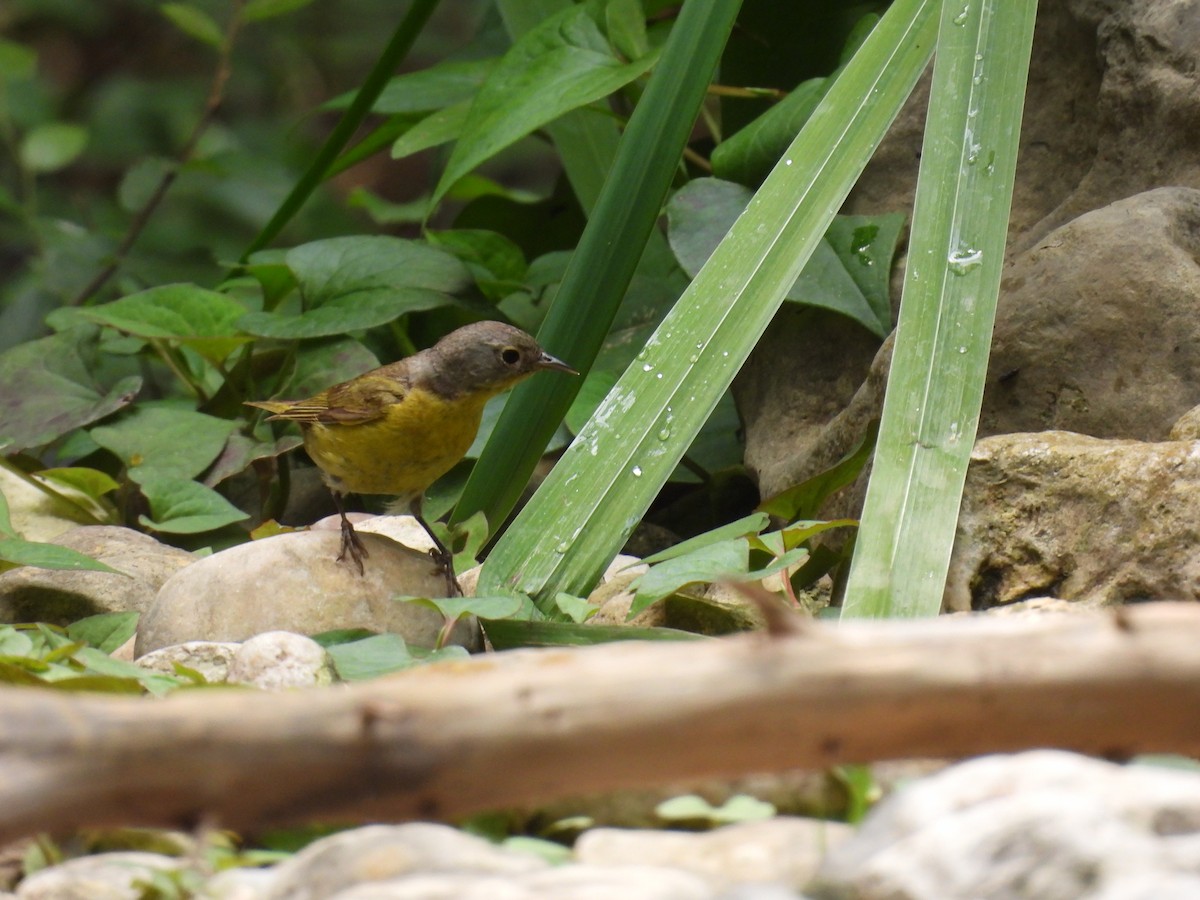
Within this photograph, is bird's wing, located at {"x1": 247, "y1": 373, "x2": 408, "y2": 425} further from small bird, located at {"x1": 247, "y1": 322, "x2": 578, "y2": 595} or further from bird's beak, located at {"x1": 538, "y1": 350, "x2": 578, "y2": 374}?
bird's beak, located at {"x1": 538, "y1": 350, "x2": 578, "y2": 374}

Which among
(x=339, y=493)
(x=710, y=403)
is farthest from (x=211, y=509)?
(x=710, y=403)

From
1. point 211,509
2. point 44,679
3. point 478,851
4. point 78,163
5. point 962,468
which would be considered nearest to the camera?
point 478,851

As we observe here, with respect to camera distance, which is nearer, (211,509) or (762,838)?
(762,838)

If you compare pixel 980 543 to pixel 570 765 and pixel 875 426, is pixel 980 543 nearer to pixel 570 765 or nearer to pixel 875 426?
pixel 875 426

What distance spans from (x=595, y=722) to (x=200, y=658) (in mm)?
1351

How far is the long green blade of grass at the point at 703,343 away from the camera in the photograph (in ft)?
9.74

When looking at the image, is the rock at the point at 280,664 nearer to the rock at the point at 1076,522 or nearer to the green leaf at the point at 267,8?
the rock at the point at 1076,522

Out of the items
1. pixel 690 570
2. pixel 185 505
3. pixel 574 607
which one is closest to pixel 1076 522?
pixel 690 570

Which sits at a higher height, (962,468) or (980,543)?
(962,468)

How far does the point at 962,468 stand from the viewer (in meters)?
2.66

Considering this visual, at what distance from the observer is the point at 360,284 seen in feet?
14.9

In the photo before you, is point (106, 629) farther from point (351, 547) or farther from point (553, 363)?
point (553, 363)

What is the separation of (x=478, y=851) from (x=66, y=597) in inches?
88.0

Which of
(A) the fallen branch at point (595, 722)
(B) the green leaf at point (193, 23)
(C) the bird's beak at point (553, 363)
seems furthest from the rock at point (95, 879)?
(B) the green leaf at point (193, 23)
